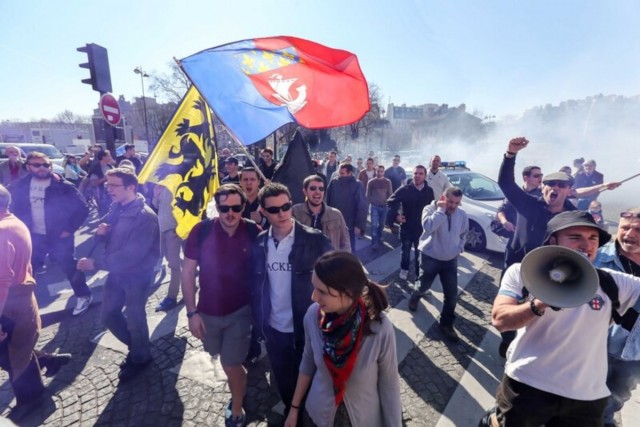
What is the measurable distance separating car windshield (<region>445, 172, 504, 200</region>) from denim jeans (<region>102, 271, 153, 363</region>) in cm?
695

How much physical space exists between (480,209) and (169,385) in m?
6.57

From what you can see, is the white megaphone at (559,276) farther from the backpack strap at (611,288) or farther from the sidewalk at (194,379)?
the sidewalk at (194,379)

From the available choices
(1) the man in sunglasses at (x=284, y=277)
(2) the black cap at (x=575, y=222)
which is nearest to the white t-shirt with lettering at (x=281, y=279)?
(1) the man in sunglasses at (x=284, y=277)

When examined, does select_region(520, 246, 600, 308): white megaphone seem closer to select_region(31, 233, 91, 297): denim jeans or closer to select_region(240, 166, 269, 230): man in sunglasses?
select_region(240, 166, 269, 230): man in sunglasses

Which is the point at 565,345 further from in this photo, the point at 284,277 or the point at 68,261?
the point at 68,261

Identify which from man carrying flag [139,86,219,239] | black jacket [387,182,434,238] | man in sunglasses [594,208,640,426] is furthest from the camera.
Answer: black jacket [387,182,434,238]

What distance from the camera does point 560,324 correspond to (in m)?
1.60

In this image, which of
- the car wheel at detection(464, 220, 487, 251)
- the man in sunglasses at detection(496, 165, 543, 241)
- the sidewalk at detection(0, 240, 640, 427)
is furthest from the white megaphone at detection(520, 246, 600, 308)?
the car wheel at detection(464, 220, 487, 251)

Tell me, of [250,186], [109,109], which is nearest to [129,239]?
[250,186]

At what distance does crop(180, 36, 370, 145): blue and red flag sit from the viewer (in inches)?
124

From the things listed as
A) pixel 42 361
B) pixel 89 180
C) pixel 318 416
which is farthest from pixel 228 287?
pixel 89 180

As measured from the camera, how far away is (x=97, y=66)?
6238 millimetres

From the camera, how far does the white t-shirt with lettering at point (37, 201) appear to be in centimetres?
435

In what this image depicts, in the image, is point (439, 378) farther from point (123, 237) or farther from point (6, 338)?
point (6, 338)
